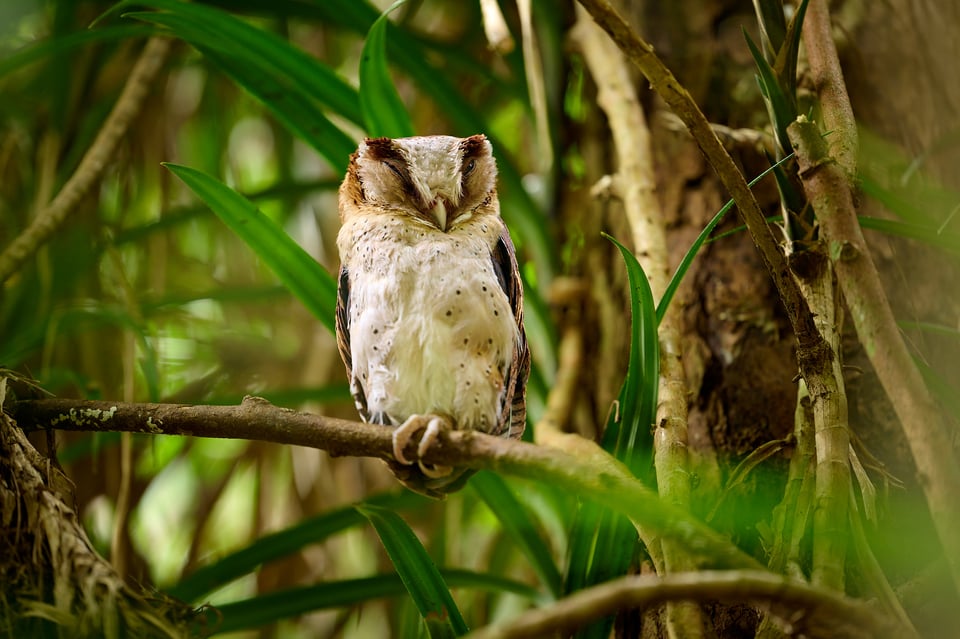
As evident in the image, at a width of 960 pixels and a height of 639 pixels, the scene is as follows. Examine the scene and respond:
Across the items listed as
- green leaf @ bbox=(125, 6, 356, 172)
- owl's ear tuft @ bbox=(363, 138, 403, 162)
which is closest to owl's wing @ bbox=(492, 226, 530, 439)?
owl's ear tuft @ bbox=(363, 138, 403, 162)

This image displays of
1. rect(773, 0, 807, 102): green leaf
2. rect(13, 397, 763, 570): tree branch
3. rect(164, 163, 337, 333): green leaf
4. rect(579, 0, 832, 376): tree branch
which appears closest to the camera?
rect(13, 397, 763, 570): tree branch

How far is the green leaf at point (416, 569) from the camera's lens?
1.30m

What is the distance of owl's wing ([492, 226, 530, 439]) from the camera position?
1455 millimetres

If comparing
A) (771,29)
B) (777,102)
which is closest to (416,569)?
(777,102)

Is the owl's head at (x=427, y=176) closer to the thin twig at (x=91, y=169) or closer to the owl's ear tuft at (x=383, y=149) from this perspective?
the owl's ear tuft at (x=383, y=149)

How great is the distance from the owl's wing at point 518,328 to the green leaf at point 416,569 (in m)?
0.26

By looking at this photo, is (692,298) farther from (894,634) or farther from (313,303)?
(894,634)

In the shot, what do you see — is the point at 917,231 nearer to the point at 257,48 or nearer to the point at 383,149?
the point at 383,149

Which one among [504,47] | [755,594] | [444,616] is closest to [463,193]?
[504,47]

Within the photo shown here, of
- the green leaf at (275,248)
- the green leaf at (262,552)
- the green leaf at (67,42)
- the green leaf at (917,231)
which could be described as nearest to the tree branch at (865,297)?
the green leaf at (917,231)

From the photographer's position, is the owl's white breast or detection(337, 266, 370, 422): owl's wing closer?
the owl's white breast

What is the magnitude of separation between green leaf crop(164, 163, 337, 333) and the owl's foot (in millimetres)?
537

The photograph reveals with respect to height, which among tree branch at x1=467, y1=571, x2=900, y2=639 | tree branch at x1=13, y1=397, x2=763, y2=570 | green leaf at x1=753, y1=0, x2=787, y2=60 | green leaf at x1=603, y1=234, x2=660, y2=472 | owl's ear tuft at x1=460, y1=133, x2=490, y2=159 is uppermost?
green leaf at x1=753, y1=0, x2=787, y2=60

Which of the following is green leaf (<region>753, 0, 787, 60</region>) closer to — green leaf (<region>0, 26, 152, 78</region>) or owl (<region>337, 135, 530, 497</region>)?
owl (<region>337, 135, 530, 497</region>)
